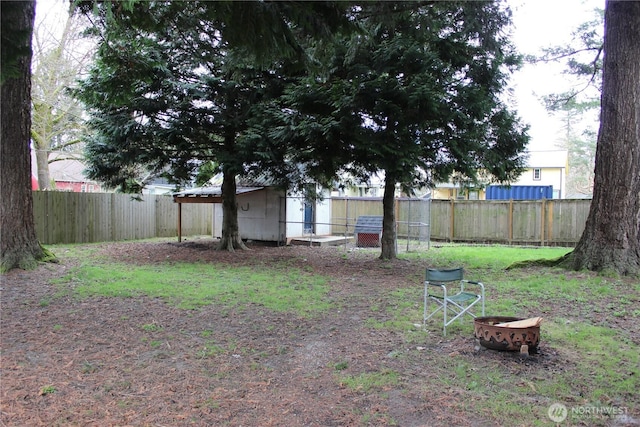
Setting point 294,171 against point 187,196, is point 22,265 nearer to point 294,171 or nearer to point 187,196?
point 294,171

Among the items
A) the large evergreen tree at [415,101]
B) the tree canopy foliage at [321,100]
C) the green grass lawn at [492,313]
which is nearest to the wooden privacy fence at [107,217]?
the tree canopy foliage at [321,100]

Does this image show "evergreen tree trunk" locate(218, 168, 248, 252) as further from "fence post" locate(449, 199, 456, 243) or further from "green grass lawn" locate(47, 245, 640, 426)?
"fence post" locate(449, 199, 456, 243)

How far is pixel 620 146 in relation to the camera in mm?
7668

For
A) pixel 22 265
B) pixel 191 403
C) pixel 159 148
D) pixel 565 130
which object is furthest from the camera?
pixel 565 130

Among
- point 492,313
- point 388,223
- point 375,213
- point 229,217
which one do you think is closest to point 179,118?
point 229,217

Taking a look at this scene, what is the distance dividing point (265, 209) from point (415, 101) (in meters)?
9.36

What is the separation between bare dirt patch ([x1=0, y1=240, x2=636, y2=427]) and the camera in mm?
3102

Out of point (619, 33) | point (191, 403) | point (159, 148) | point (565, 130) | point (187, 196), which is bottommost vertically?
point (191, 403)

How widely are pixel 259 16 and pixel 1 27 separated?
7.15 ft

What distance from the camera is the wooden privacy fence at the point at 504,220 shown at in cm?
1584

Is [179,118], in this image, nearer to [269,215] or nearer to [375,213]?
[269,215]

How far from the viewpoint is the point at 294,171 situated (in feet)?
40.5

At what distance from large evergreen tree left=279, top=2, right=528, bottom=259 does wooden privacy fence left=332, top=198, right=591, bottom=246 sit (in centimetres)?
531

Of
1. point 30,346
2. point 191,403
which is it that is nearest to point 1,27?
point 191,403
